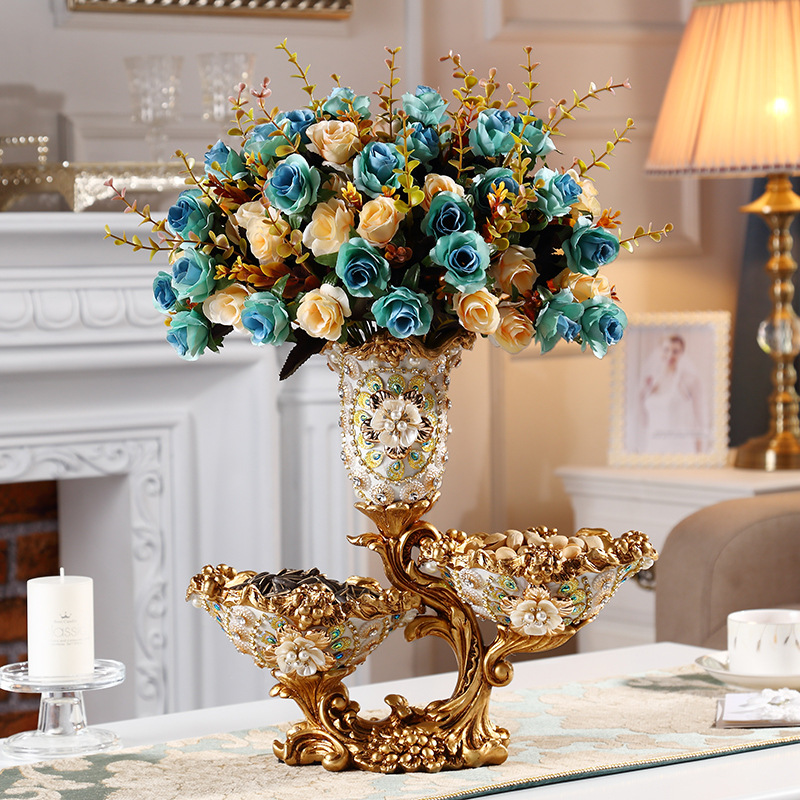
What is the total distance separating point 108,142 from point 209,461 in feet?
1.88

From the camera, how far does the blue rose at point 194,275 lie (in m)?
1.07

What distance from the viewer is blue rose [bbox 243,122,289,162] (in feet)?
3.50

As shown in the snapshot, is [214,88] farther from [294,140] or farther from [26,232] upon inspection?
[294,140]

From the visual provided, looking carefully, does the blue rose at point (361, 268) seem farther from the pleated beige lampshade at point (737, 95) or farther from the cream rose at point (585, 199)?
the pleated beige lampshade at point (737, 95)

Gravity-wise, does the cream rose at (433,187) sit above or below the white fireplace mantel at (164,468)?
above

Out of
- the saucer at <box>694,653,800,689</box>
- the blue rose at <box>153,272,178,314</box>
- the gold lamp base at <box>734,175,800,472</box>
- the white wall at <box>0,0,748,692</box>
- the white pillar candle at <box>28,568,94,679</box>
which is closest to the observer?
the blue rose at <box>153,272,178,314</box>

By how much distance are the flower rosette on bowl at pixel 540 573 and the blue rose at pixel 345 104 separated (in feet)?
1.12

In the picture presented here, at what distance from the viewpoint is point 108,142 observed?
2395 millimetres

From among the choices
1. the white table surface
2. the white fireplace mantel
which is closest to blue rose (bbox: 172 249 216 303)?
the white table surface

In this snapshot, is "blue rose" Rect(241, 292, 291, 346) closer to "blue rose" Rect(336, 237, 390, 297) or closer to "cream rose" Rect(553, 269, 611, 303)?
"blue rose" Rect(336, 237, 390, 297)

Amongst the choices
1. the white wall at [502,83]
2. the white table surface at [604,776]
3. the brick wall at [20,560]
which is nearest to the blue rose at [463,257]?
the white table surface at [604,776]

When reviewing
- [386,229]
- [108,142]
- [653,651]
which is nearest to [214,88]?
[108,142]

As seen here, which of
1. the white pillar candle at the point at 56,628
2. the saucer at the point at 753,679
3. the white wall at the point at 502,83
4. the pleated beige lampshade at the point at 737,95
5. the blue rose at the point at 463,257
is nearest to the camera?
the blue rose at the point at 463,257

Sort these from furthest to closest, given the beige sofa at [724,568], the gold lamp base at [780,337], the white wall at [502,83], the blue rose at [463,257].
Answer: the gold lamp base at [780,337] → the white wall at [502,83] → the beige sofa at [724,568] → the blue rose at [463,257]
